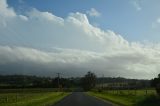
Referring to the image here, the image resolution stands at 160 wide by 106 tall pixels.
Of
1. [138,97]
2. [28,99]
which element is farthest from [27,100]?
[138,97]

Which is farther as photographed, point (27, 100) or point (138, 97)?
point (27, 100)

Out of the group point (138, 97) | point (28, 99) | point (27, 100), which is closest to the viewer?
point (138, 97)

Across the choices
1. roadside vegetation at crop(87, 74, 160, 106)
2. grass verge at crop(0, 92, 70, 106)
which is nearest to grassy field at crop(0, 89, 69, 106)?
grass verge at crop(0, 92, 70, 106)

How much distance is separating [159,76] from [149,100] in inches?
301

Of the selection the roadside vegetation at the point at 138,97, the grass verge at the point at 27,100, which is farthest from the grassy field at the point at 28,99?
the roadside vegetation at the point at 138,97

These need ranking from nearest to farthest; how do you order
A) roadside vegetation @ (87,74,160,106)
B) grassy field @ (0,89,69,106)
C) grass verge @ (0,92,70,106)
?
roadside vegetation @ (87,74,160,106), grass verge @ (0,92,70,106), grassy field @ (0,89,69,106)

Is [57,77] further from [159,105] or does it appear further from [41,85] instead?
[159,105]

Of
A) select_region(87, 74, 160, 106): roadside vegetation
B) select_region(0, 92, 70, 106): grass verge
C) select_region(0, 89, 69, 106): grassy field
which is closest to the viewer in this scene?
select_region(87, 74, 160, 106): roadside vegetation

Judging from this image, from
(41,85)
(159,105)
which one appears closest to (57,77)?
(41,85)

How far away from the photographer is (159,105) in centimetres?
3275

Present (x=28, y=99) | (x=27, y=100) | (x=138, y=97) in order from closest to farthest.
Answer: (x=138, y=97) → (x=27, y=100) → (x=28, y=99)

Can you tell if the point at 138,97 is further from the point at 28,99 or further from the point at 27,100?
the point at 28,99

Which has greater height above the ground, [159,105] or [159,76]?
[159,76]

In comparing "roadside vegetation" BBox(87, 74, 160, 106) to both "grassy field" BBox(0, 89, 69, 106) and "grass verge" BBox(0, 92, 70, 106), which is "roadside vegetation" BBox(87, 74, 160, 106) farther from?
"grassy field" BBox(0, 89, 69, 106)
